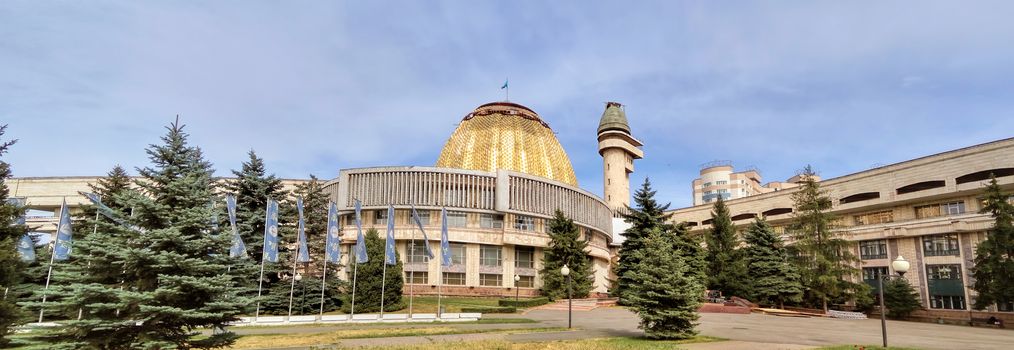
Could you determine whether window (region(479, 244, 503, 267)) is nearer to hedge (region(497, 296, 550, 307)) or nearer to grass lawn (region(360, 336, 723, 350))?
hedge (region(497, 296, 550, 307))

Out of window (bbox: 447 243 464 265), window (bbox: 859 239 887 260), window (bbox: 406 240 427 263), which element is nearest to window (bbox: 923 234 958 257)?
window (bbox: 859 239 887 260)

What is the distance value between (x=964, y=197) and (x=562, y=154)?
141 feet

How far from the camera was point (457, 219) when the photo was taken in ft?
173

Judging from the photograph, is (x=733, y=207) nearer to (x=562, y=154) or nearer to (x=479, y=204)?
(x=562, y=154)

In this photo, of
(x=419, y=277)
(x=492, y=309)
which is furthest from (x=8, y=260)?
(x=419, y=277)

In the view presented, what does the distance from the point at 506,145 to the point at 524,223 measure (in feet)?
49.2

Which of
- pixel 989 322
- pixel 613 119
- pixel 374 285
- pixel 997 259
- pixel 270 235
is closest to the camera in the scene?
pixel 270 235

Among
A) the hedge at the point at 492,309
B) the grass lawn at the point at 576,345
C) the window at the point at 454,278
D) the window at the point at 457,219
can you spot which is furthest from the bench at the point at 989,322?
the window at the point at 457,219

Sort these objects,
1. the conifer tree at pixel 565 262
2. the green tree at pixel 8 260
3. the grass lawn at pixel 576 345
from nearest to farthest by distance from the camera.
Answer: the green tree at pixel 8 260
the grass lawn at pixel 576 345
the conifer tree at pixel 565 262

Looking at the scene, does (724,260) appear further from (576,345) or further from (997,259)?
(576,345)

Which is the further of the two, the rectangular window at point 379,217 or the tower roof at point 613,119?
the tower roof at point 613,119

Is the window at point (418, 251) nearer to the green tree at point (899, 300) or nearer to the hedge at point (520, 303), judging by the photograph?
the hedge at point (520, 303)

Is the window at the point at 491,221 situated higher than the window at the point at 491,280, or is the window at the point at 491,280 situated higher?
the window at the point at 491,221

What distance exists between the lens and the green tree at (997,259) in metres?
34.6
